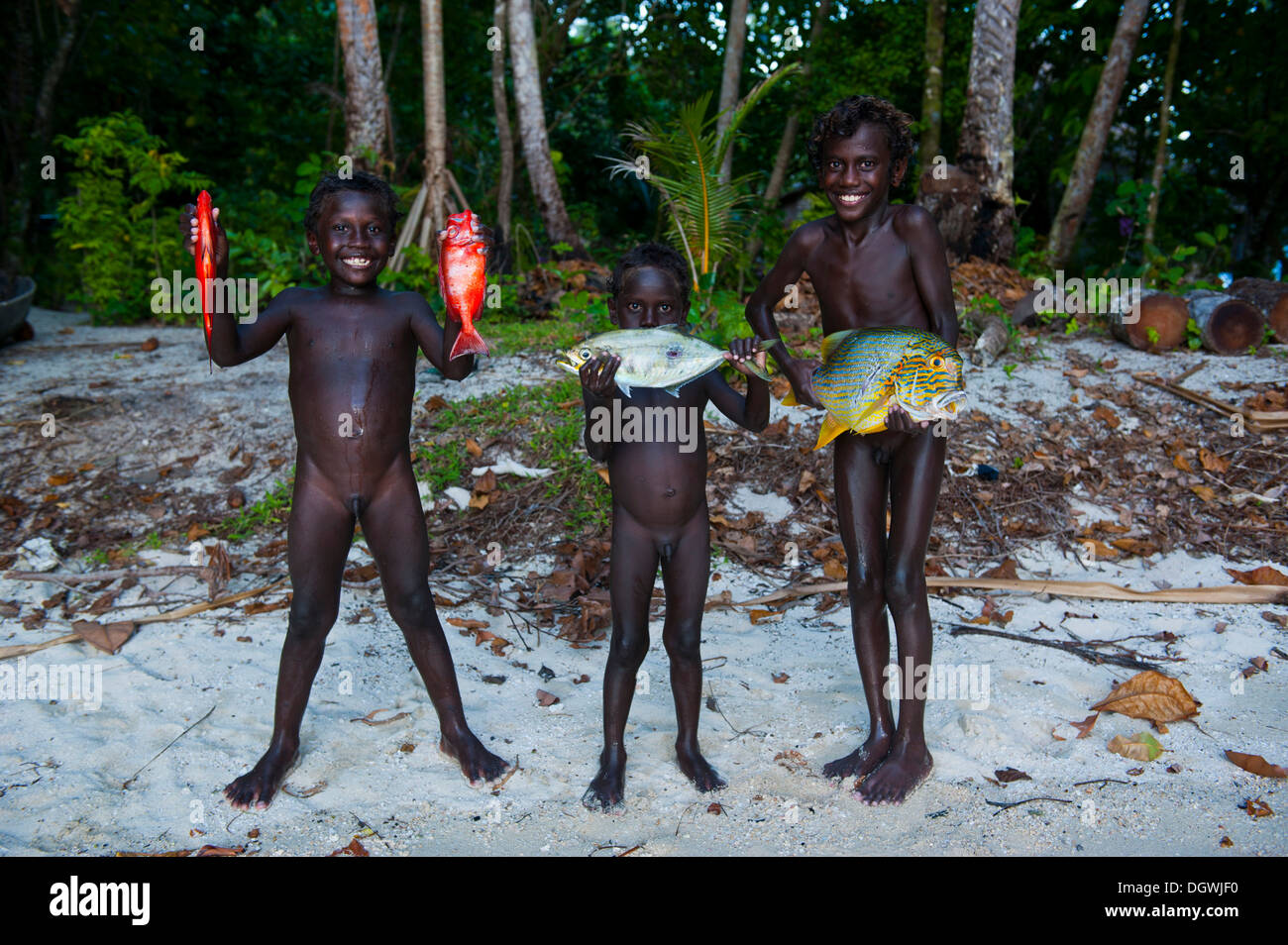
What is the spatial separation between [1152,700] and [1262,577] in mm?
1809

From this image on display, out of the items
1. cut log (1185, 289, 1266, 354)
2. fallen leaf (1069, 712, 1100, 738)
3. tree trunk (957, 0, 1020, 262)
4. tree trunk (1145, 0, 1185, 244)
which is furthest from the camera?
tree trunk (1145, 0, 1185, 244)

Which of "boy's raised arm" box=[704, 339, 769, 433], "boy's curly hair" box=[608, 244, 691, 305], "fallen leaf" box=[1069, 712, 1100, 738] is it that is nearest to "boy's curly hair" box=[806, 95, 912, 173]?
"boy's curly hair" box=[608, 244, 691, 305]

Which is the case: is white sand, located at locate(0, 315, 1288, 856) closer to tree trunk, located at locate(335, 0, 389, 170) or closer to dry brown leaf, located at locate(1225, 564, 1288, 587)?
dry brown leaf, located at locate(1225, 564, 1288, 587)

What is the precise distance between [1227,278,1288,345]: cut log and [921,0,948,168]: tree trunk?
3.24 metres

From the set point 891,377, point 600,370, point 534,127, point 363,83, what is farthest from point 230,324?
point 534,127

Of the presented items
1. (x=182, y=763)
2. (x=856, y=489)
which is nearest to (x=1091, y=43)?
(x=856, y=489)

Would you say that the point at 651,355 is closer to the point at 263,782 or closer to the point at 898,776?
the point at 898,776

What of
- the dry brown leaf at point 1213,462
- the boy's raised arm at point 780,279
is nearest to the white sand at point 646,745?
the dry brown leaf at point 1213,462

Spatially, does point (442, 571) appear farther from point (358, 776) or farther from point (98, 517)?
→ point (98, 517)

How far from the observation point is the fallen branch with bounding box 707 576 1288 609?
4.77m

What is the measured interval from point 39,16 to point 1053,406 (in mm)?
12273

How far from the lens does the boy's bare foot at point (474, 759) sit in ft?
11.2

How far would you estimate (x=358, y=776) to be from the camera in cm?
344

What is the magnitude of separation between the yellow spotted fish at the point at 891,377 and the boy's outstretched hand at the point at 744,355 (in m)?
0.23
